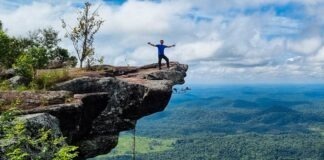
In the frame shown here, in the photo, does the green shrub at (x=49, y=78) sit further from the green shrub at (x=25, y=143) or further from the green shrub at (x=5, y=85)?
the green shrub at (x=25, y=143)

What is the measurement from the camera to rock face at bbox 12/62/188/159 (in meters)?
26.3

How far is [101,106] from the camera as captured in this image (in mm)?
30547

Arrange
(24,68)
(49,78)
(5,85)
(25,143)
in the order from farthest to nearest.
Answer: (49,78) → (24,68) → (5,85) → (25,143)

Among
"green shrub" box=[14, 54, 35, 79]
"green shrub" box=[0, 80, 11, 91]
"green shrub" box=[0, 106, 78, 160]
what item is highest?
"green shrub" box=[14, 54, 35, 79]

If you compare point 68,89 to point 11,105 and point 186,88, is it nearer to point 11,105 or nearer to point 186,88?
point 11,105

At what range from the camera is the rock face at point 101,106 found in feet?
86.4

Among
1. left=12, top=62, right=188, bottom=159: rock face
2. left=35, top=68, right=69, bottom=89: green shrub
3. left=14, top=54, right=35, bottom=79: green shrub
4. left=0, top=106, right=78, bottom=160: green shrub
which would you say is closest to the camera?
left=0, top=106, right=78, bottom=160: green shrub

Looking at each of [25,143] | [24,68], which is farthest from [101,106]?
[25,143]

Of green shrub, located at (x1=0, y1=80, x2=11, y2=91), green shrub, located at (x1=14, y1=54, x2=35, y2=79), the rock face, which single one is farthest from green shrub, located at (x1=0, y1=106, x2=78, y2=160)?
green shrub, located at (x1=14, y1=54, x2=35, y2=79)

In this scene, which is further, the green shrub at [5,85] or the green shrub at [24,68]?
the green shrub at [24,68]

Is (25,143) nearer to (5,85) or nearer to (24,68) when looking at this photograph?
(5,85)

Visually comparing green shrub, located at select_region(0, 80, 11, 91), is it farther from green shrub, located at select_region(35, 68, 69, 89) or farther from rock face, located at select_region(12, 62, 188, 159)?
rock face, located at select_region(12, 62, 188, 159)

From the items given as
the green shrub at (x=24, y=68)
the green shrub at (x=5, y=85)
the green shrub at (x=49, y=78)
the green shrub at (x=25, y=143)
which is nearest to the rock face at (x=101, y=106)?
the green shrub at (x=49, y=78)

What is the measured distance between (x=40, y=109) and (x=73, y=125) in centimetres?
297
